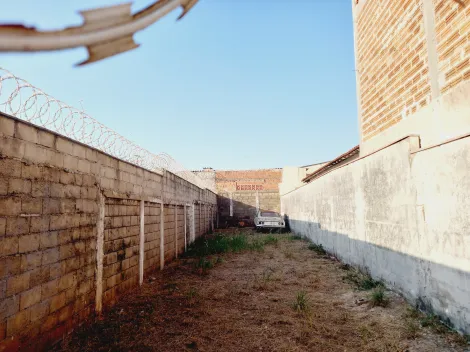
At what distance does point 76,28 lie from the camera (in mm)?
796

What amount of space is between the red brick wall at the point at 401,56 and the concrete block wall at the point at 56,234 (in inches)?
174

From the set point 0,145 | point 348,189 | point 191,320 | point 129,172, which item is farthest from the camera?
point 348,189

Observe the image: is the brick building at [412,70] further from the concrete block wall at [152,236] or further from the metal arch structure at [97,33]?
the concrete block wall at [152,236]

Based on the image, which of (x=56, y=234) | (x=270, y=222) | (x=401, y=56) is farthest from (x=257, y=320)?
(x=270, y=222)

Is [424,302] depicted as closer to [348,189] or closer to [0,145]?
[348,189]

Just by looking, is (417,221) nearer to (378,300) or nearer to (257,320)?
(378,300)

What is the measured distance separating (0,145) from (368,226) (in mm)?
5667

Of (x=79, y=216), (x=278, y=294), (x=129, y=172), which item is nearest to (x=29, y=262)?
(x=79, y=216)

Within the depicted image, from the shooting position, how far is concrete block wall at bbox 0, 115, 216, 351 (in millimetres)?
2760

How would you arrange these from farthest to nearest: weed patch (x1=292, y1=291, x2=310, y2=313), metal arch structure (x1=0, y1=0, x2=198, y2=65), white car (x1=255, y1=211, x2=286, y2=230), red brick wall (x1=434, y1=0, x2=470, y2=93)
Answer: white car (x1=255, y1=211, x2=286, y2=230) → weed patch (x1=292, y1=291, x2=310, y2=313) → red brick wall (x1=434, y1=0, x2=470, y2=93) → metal arch structure (x1=0, y1=0, x2=198, y2=65)

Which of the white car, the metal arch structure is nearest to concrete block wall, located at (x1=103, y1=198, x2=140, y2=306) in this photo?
the metal arch structure

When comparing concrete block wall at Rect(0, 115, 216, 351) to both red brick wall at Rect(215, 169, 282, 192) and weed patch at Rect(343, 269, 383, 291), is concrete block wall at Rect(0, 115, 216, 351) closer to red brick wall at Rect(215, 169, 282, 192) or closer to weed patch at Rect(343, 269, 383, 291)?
weed patch at Rect(343, 269, 383, 291)

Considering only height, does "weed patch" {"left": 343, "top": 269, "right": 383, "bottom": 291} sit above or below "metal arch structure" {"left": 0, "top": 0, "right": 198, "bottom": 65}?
below

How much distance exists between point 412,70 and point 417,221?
79.1 inches
